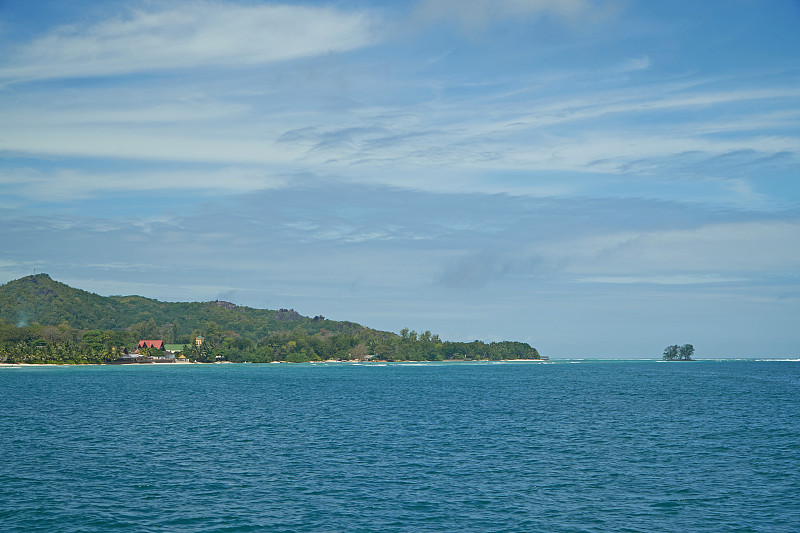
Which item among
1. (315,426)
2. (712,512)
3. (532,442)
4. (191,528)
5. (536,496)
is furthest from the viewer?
(315,426)

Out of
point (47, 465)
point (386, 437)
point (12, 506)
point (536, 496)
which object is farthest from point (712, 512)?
point (47, 465)

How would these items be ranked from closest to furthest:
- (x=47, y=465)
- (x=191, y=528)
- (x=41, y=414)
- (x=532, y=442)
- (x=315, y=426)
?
(x=191, y=528)
(x=47, y=465)
(x=532, y=442)
(x=315, y=426)
(x=41, y=414)

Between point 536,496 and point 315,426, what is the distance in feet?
123

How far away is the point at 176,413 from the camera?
8694cm

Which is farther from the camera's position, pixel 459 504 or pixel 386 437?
pixel 386 437

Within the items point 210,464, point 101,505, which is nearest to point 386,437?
point 210,464

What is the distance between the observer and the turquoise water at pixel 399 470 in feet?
114

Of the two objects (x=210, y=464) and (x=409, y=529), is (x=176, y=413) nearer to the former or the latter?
(x=210, y=464)

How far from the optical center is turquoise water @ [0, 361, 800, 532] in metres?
34.8

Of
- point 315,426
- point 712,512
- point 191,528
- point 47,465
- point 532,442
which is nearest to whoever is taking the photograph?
point 191,528

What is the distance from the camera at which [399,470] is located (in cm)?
4722

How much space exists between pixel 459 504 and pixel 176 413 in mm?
58962

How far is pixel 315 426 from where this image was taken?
72.7 metres

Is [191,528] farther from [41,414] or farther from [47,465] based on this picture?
[41,414]
